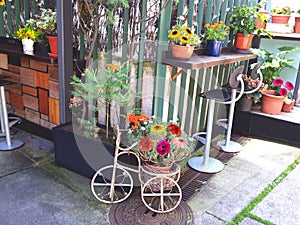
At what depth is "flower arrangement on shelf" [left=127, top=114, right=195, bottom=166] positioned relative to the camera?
202 centimetres

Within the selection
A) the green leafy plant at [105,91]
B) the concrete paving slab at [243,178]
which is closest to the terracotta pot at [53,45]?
the green leafy plant at [105,91]

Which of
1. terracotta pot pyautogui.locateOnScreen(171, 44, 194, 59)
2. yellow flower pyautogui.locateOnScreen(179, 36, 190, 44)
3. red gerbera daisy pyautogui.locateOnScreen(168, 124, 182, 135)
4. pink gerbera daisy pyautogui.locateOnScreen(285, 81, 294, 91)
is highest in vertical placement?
yellow flower pyautogui.locateOnScreen(179, 36, 190, 44)

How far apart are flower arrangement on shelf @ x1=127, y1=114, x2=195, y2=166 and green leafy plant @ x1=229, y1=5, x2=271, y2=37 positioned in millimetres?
1573

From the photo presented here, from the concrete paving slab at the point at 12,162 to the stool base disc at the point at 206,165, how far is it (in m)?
1.48

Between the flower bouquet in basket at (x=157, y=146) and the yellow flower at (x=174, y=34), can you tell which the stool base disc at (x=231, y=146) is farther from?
the yellow flower at (x=174, y=34)

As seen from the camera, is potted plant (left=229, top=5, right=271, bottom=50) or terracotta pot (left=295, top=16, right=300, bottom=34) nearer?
potted plant (left=229, top=5, right=271, bottom=50)

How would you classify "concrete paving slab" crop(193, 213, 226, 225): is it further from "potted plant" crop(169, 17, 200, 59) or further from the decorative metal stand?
"potted plant" crop(169, 17, 200, 59)

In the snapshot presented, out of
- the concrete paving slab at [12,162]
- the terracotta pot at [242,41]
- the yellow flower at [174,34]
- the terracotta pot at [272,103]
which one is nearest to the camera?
the yellow flower at [174,34]

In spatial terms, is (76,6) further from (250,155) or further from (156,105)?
(250,155)

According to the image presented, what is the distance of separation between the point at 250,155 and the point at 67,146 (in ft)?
6.10

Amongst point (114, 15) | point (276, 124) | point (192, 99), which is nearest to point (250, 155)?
point (276, 124)

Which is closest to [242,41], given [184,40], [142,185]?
[184,40]

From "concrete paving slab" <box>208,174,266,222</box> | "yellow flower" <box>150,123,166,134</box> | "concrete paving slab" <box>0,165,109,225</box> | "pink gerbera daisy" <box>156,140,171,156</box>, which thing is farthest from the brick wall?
"concrete paving slab" <box>208,174,266,222</box>

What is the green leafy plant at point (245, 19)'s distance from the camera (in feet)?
10.1
